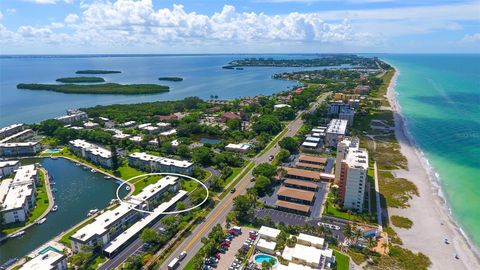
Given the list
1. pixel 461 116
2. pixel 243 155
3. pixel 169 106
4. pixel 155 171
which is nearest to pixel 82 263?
pixel 155 171


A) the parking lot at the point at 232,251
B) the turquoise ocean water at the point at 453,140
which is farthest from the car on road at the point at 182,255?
the turquoise ocean water at the point at 453,140

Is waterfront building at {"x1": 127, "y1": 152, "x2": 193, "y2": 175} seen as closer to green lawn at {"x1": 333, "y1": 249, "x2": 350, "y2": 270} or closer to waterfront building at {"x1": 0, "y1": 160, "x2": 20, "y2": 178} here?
waterfront building at {"x1": 0, "y1": 160, "x2": 20, "y2": 178}

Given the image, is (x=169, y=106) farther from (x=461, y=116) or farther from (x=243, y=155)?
(x=461, y=116)

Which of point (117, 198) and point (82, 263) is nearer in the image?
point (82, 263)

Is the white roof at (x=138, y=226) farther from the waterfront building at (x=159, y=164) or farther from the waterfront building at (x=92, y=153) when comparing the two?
the waterfront building at (x=92, y=153)

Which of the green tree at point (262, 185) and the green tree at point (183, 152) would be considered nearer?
the green tree at point (262, 185)

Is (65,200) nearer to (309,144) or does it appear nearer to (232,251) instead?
(232,251)
